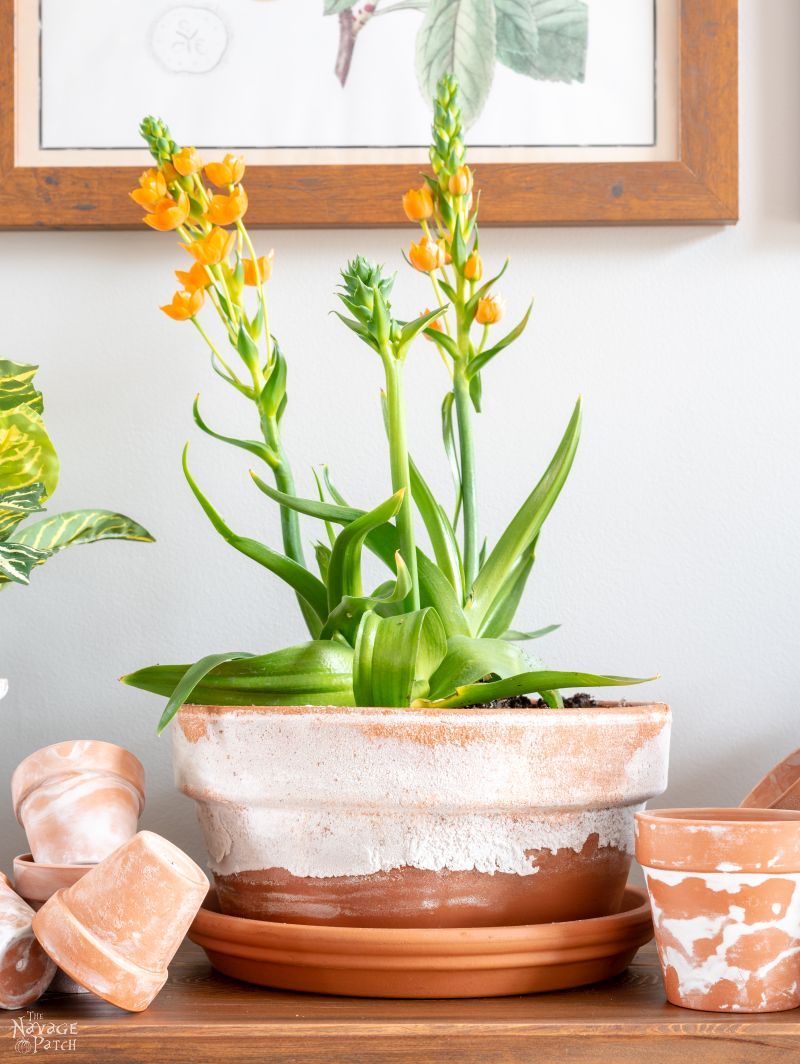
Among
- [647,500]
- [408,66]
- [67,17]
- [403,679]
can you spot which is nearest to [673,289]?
[647,500]

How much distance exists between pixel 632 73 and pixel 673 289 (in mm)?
227

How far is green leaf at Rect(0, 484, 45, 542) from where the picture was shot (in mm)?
802

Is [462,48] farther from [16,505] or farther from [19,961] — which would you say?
[19,961]

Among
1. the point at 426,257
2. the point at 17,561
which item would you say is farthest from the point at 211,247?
the point at 17,561

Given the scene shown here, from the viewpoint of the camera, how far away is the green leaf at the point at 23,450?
33.3 inches

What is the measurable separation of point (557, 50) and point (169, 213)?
1.66 feet

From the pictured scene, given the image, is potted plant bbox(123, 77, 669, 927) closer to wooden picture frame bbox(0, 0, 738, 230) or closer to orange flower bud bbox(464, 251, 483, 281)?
orange flower bud bbox(464, 251, 483, 281)

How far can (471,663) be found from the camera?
2.31ft

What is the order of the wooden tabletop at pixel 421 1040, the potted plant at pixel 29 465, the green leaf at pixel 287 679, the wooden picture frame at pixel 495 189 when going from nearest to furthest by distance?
the wooden tabletop at pixel 421 1040, the green leaf at pixel 287 679, the potted plant at pixel 29 465, the wooden picture frame at pixel 495 189

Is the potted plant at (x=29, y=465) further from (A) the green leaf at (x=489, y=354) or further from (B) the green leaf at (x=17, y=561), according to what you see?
(A) the green leaf at (x=489, y=354)

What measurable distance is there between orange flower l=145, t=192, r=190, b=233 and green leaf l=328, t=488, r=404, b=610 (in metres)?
0.28

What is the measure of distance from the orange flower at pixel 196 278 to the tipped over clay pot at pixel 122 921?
0.43 m

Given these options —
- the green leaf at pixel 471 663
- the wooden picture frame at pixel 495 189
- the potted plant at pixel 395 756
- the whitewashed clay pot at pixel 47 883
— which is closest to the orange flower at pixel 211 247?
the potted plant at pixel 395 756

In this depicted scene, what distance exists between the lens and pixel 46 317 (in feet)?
3.54
